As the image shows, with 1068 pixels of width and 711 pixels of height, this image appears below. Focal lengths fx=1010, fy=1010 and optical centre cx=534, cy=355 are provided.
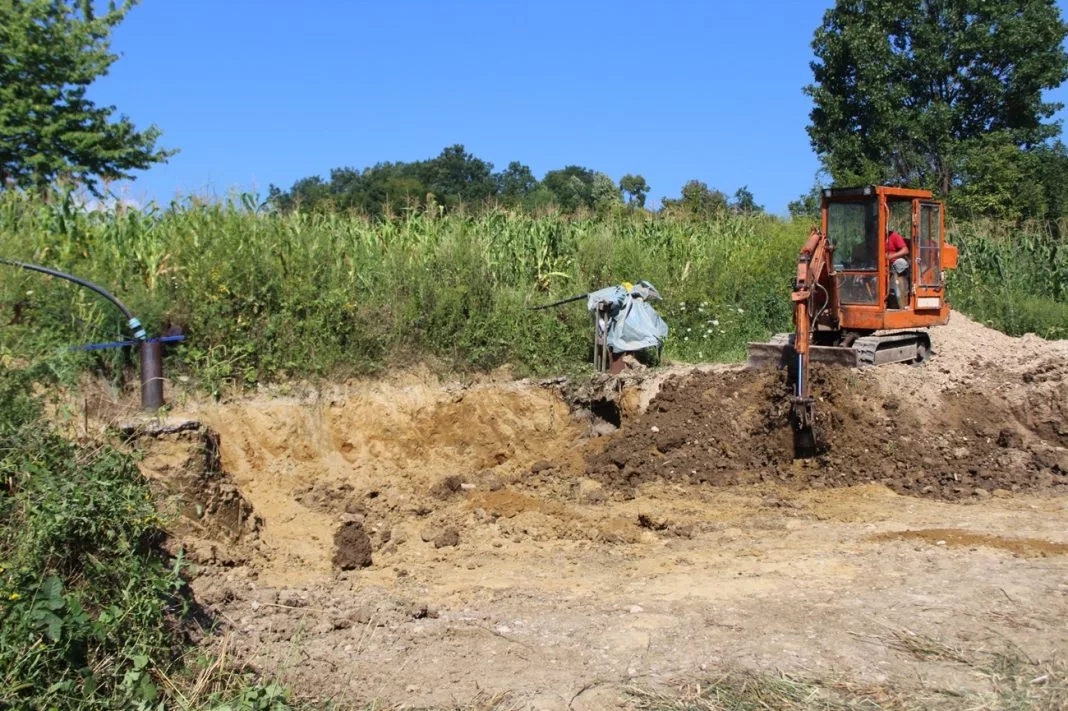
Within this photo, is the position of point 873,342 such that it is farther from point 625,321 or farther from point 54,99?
point 54,99

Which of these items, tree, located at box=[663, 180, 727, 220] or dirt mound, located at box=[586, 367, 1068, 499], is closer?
dirt mound, located at box=[586, 367, 1068, 499]

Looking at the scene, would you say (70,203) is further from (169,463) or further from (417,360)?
(169,463)

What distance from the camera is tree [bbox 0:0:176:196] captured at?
21.4 meters

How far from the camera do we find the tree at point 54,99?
21375mm

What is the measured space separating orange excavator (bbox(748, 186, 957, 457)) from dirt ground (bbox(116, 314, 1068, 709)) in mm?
422

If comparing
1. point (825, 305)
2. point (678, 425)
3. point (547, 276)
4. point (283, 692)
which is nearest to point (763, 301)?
point (547, 276)

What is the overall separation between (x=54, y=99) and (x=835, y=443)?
19.1 m

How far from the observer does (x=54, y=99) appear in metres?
22.2

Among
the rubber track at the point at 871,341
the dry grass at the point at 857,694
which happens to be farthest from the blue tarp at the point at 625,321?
the dry grass at the point at 857,694

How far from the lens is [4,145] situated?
21375 mm

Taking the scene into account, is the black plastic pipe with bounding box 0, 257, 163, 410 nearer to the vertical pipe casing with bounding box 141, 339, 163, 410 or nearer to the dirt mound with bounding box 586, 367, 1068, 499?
the vertical pipe casing with bounding box 141, 339, 163, 410

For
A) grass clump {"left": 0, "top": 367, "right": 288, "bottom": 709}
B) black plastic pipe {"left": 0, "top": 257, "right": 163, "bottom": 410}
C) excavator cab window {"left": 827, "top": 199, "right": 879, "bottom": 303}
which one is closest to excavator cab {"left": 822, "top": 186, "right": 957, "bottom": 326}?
excavator cab window {"left": 827, "top": 199, "right": 879, "bottom": 303}

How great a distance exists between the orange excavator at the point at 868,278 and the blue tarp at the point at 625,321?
4.49ft

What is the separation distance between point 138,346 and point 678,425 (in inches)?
221
